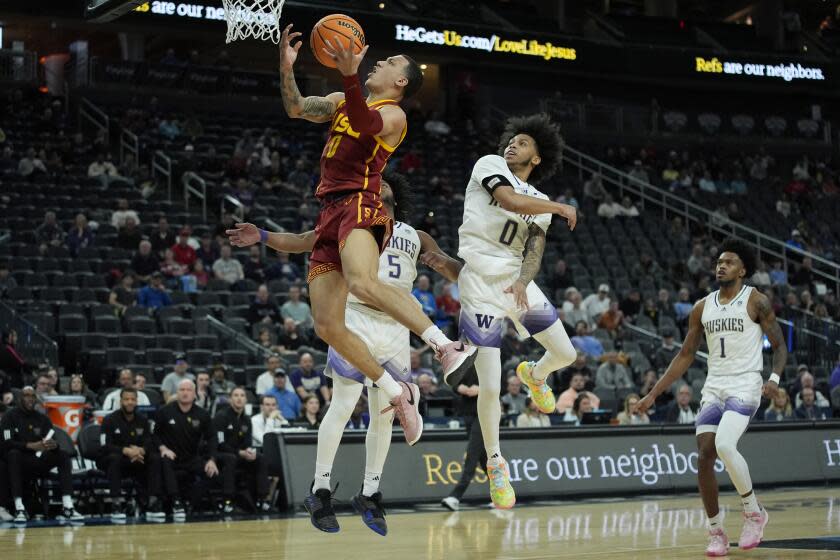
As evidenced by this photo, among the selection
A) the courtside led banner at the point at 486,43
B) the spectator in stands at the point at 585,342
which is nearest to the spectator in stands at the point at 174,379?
the spectator in stands at the point at 585,342

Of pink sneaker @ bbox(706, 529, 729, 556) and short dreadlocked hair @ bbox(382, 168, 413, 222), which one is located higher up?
short dreadlocked hair @ bbox(382, 168, 413, 222)

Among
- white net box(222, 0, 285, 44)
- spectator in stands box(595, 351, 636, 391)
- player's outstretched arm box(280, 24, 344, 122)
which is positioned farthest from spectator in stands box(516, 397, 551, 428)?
player's outstretched arm box(280, 24, 344, 122)

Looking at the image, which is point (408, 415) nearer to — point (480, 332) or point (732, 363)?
point (480, 332)

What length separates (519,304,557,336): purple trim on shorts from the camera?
8562mm

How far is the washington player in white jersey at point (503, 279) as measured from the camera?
8516 millimetres

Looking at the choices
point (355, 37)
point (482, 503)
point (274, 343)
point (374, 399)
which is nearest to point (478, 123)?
point (274, 343)

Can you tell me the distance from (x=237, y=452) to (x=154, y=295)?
5632 millimetres

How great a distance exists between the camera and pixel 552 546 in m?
8.95

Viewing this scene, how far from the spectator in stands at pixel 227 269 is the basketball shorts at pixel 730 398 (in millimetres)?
11729

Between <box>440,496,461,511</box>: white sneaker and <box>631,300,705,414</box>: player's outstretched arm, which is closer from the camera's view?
<box>631,300,705,414</box>: player's outstretched arm

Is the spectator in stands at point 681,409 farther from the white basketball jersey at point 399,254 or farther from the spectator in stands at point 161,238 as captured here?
the spectator in stands at point 161,238

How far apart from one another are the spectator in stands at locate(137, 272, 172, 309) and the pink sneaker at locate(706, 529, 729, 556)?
11687 mm

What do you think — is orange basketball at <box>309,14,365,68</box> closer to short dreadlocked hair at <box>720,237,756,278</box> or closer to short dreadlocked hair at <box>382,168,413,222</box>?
short dreadlocked hair at <box>382,168,413,222</box>

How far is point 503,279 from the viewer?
8680 mm
